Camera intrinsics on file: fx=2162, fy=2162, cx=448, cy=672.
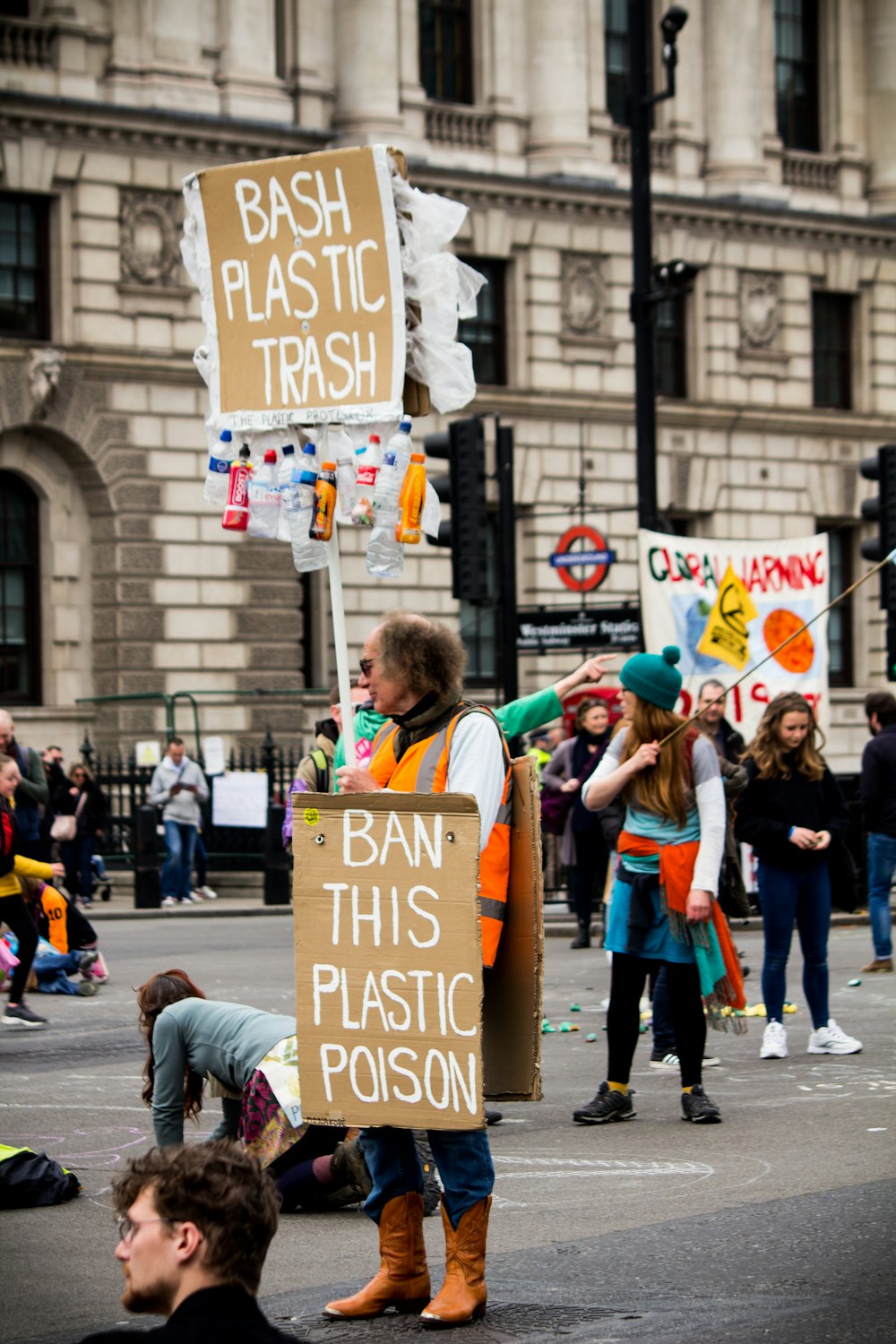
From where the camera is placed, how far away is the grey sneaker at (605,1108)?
894 cm

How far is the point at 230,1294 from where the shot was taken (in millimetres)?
3404

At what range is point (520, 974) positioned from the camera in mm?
6031

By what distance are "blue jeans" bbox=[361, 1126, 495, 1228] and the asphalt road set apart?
0.34 metres

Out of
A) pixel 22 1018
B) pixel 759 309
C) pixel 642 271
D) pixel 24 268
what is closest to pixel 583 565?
pixel 24 268

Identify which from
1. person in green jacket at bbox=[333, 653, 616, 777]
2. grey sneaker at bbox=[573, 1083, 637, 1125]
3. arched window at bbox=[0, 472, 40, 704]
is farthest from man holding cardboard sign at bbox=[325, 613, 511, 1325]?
arched window at bbox=[0, 472, 40, 704]

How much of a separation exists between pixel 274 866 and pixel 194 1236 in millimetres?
20784

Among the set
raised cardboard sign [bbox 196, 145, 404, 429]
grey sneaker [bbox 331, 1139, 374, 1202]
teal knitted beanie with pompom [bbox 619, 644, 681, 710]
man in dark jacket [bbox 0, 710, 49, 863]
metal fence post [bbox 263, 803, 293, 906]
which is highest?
raised cardboard sign [bbox 196, 145, 404, 429]

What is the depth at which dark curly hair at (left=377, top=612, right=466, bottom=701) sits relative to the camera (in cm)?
600

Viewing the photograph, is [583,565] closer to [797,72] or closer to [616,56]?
[616,56]

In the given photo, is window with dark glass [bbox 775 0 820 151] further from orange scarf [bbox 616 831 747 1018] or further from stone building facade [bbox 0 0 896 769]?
orange scarf [bbox 616 831 747 1018]

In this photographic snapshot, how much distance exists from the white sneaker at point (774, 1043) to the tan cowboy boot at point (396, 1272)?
5073 mm

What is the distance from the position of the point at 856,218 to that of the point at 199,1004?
33569 mm

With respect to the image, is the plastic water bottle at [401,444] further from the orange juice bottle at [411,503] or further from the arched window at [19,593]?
the arched window at [19,593]

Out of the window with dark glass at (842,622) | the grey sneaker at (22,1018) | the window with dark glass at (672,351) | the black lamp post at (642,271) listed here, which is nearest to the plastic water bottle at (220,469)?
the grey sneaker at (22,1018)
